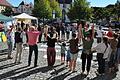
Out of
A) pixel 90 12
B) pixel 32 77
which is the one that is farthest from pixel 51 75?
pixel 90 12

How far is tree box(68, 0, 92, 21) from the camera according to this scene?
288 feet

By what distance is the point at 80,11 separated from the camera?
8906cm

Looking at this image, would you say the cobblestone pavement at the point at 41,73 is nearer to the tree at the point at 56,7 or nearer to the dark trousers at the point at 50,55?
the dark trousers at the point at 50,55

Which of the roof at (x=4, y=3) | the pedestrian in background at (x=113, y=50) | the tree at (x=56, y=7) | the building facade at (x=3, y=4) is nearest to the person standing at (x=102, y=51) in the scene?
the pedestrian in background at (x=113, y=50)

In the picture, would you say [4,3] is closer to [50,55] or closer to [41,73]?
[50,55]

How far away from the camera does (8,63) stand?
14.4 metres

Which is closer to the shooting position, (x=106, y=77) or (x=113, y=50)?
→ (x=106, y=77)

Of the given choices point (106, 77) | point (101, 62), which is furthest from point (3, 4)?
point (106, 77)

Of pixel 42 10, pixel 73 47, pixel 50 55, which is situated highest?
pixel 42 10

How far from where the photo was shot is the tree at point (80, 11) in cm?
8781

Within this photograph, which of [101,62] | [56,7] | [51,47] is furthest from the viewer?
[56,7]

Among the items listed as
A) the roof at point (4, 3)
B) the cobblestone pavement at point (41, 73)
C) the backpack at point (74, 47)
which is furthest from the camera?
the roof at point (4, 3)

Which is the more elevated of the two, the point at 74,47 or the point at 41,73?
the point at 74,47

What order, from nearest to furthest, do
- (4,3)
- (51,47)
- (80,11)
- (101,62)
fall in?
(101,62)
(51,47)
(80,11)
(4,3)
